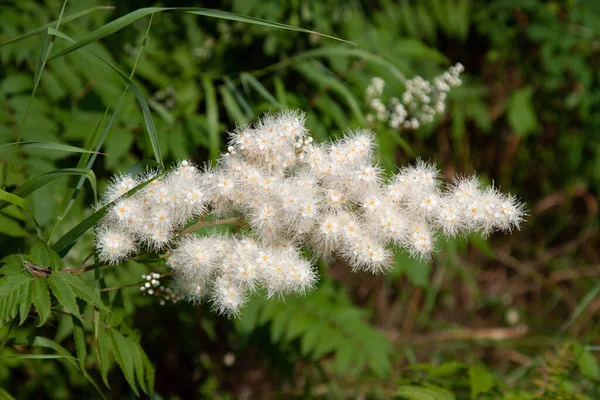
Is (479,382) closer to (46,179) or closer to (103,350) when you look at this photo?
(103,350)

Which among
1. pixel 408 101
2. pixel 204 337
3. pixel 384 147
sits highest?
pixel 408 101

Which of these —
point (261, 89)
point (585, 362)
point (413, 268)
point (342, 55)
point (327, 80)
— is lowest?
point (585, 362)

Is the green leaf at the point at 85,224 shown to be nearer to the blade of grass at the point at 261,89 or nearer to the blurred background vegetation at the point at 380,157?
the blurred background vegetation at the point at 380,157

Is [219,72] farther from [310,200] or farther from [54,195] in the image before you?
[310,200]

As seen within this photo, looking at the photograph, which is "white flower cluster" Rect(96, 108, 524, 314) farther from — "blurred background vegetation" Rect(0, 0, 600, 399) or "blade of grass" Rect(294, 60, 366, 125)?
"blade of grass" Rect(294, 60, 366, 125)

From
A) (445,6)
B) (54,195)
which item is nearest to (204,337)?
(54,195)

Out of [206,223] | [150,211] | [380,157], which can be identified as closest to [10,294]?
[150,211]
